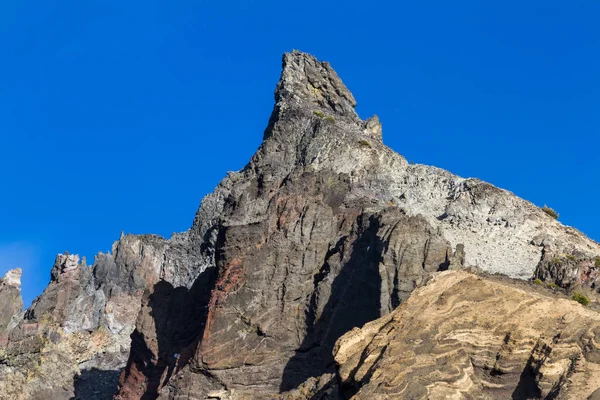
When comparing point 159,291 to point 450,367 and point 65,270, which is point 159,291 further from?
point 450,367

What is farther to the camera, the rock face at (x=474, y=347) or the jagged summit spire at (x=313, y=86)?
the jagged summit spire at (x=313, y=86)

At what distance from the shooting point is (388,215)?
7069 cm

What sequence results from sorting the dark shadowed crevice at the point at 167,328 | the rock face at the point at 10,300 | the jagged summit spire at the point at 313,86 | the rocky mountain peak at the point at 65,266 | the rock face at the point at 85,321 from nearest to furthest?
the dark shadowed crevice at the point at 167,328 → the rock face at the point at 85,321 → the rock face at the point at 10,300 → the jagged summit spire at the point at 313,86 → the rocky mountain peak at the point at 65,266

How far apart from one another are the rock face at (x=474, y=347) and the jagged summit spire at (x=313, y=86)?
71.6 m

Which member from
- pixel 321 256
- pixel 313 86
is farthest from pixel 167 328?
pixel 313 86

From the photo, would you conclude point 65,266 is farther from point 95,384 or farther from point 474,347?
point 474,347

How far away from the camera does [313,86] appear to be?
122188 millimetres

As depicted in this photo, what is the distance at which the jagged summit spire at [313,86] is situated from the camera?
4619 inches

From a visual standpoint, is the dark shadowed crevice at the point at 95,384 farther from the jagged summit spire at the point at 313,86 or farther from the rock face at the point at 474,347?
the rock face at the point at 474,347

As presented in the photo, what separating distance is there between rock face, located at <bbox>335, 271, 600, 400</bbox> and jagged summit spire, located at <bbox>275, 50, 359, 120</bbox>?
71627 millimetres

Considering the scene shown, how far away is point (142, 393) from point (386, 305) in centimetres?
3096

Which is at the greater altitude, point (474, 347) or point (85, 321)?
point (85, 321)

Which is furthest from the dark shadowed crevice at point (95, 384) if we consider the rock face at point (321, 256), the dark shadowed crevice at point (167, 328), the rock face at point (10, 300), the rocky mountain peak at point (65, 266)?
the rocky mountain peak at point (65, 266)

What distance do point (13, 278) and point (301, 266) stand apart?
186 ft
